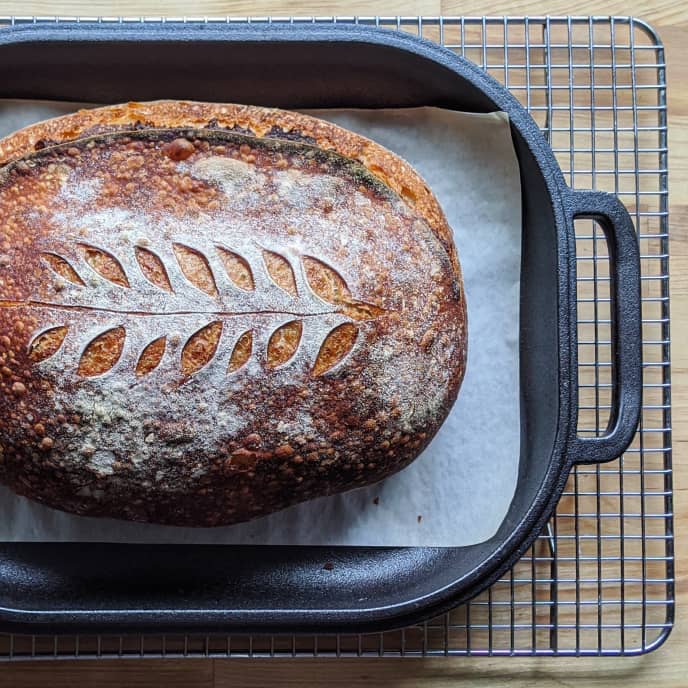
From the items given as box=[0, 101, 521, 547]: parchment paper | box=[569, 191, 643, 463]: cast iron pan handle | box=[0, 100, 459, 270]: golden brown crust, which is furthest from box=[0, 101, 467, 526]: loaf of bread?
box=[569, 191, 643, 463]: cast iron pan handle

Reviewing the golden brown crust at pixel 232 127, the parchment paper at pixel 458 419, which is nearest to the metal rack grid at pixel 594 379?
the parchment paper at pixel 458 419

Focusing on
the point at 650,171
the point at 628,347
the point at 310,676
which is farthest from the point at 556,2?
the point at 310,676

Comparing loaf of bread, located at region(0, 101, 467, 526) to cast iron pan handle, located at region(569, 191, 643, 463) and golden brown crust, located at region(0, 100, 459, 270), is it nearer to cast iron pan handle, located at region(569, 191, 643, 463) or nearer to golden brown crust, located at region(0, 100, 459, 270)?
golden brown crust, located at region(0, 100, 459, 270)

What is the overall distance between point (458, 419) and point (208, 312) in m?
0.50

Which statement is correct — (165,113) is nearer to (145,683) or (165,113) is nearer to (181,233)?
(181,233)

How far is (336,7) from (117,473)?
0.92m

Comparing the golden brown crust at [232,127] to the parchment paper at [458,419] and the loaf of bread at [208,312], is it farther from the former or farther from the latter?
the parchment paper at [458,419]

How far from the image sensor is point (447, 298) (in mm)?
1269

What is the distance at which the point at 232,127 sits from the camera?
4.09ft

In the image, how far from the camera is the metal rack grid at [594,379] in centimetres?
145

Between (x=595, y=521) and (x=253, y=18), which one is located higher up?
(x=253, y=18)

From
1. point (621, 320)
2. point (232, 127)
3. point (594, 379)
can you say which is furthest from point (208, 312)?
point (594, 379)

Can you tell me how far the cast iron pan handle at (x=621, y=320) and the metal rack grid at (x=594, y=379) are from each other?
7.9 inches

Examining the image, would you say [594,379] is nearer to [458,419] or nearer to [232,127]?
[458,419]
